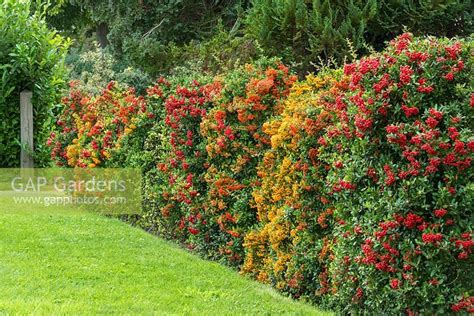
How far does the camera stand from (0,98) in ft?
35.9

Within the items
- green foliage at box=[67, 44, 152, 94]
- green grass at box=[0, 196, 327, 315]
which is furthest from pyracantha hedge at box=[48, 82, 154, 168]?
green foliage at box=[67, 44, 152, 94]

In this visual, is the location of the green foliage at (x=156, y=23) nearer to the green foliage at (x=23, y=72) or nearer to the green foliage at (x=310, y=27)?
the green foliage at (x=310, y=27)

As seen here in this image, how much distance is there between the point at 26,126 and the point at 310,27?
216 inches

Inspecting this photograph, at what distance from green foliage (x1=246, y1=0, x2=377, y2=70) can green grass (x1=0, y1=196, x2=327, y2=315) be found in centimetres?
577

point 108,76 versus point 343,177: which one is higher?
point 343,177

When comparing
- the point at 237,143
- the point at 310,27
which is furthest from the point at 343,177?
the point at 310,27

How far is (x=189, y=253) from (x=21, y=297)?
2625 mm

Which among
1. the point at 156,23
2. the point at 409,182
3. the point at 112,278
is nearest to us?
→ the point at 409,182

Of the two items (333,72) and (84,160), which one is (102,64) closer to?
(84,160)

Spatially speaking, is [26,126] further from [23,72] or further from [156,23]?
[156,23]

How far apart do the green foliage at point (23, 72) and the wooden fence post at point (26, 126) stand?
156 mm

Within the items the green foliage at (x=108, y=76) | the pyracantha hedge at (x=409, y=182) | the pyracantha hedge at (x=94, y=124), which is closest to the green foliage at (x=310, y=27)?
the pyracantha hedge at (x=94, y=124)

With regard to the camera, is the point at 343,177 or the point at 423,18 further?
the point at 423,18

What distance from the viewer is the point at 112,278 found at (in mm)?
6172
